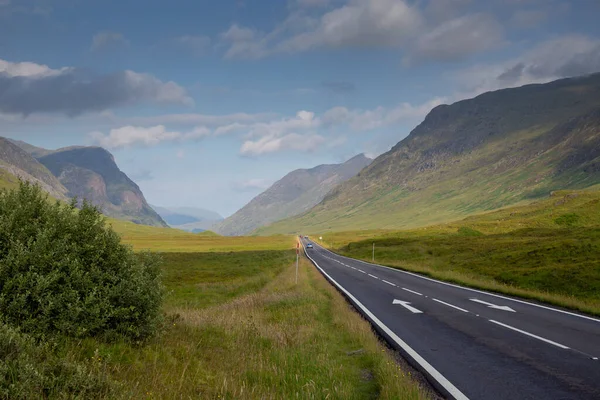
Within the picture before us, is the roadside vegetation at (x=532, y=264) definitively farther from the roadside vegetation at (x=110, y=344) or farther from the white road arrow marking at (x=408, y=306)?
the roadside vegetation at (x=110, y=344)

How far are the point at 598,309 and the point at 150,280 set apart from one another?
49.4ft

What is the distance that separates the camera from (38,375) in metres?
5.00

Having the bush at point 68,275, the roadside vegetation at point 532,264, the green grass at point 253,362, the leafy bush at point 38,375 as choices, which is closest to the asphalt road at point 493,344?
the green grass at point 253,362

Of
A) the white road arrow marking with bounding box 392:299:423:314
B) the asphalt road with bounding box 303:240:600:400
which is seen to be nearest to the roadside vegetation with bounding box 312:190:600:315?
the asphalt road with bounding box 303:240:600:400

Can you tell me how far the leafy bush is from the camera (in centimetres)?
487

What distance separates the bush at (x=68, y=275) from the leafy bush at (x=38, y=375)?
2.24ft

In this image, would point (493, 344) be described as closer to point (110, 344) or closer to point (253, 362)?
point (253, 362)

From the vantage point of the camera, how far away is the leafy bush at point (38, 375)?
16.0ft

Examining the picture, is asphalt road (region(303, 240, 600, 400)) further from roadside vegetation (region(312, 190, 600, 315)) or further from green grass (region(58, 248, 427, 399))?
roadside vegetation (region(312, 190, 600, 315))

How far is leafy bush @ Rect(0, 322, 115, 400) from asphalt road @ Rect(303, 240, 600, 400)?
5403 millimetres

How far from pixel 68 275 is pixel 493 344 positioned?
9.44 m

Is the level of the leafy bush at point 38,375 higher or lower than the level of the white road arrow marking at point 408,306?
higher

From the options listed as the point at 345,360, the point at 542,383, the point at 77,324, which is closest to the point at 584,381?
the point at 542,383

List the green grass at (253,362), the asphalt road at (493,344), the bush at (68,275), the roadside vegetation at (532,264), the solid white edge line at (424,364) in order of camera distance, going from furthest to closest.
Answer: the roadside vegetation at (532,264), the asphalt road at (493,344), the solid white edge line at (424,364), the bush at (68,275), the green grass at (253,362)
